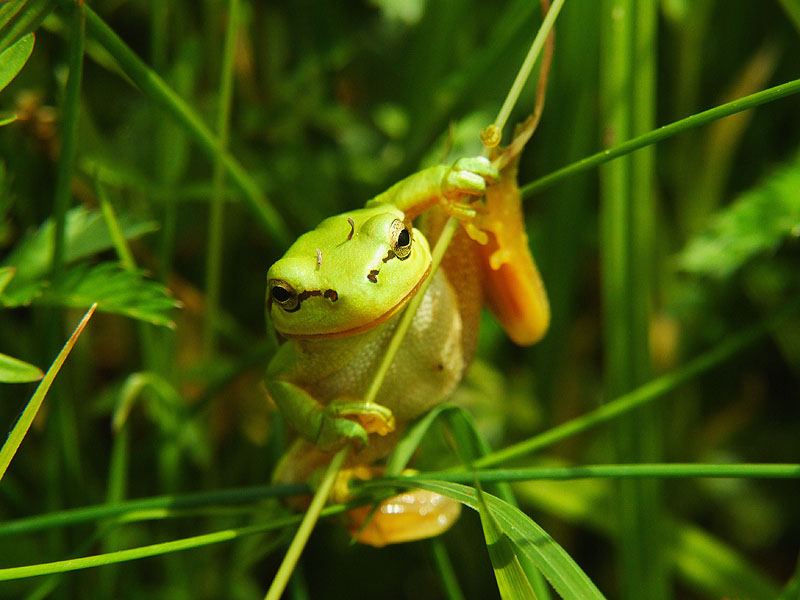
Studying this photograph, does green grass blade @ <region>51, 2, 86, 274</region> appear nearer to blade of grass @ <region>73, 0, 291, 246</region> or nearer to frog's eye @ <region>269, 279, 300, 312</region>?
blade of grass @ <region>73, 0, 291, 246</region>

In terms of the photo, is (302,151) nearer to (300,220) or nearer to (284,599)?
(300,220)

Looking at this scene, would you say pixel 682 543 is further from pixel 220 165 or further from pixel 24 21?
pixel 24 21

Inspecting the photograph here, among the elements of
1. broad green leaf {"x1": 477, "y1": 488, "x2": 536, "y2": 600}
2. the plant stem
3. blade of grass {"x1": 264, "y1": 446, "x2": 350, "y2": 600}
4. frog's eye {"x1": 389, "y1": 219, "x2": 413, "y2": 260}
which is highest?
the plant stem

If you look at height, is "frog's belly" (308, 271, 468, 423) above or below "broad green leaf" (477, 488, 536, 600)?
above

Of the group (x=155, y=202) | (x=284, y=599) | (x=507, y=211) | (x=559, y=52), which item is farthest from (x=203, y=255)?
(x=507, y=211)

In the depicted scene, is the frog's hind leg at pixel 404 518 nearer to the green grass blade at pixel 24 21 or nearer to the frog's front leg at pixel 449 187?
the frog's front leg at pixel 449 187

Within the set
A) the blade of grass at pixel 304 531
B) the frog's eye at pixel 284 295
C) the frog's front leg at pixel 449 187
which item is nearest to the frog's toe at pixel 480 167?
the frog's front leg at pixel 449 187

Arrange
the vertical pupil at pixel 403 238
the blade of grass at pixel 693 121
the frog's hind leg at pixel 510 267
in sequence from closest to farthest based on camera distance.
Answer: the blade of grass at pixel 693 121, the vertical pupil at pixel 403 238, the frog's hind leg at pixel 510 267

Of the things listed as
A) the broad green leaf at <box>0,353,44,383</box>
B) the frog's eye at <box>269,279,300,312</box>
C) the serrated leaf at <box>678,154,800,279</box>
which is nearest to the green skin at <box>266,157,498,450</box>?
the frog's eye at <box>269,279,300,312</box>
